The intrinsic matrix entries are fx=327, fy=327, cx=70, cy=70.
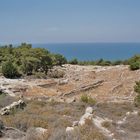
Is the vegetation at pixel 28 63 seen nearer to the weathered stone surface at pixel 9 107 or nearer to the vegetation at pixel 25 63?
the vegetation at pixel 25 63

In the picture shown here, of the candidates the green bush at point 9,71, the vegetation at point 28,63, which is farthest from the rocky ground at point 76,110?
the green bush at point 9,71

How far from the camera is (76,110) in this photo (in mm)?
14539

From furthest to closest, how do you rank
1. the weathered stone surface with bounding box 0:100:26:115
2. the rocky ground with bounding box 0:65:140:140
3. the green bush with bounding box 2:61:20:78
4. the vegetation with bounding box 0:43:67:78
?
the vegetation with bounding box 0:43:67:78, the green bush with bounding box 2:61:20:78, the weathered stone surface with bounding box 0:100:26:115, the rocky ground with bounding box 0:65:140:140

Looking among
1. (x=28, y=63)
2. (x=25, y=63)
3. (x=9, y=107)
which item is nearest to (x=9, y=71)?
(x=25, y=63)

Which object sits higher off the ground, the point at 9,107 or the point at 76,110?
the point at 9,107

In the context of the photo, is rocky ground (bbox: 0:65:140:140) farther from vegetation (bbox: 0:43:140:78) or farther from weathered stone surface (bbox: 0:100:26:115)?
vegetation (bbox: 0:43:140:78)

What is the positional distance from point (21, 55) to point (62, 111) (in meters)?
26.7

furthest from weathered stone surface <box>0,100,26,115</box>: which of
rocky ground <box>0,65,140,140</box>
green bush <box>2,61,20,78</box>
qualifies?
green bush <box>2,61,20,78</box>

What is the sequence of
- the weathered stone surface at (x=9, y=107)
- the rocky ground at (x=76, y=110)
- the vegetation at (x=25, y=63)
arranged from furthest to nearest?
the vegetation at (x=25, y=63) < the weathered stone surface at (x=9, y=107) < the rocky ground at (x=76, y=110)

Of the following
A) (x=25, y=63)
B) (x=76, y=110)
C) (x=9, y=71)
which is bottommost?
(x=9, y=71)

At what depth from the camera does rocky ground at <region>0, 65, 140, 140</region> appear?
9.48 metres

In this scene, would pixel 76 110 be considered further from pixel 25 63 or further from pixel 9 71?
pixel 25 63

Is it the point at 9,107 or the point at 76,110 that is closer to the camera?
the point at 9,107

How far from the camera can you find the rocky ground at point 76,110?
9.48m
